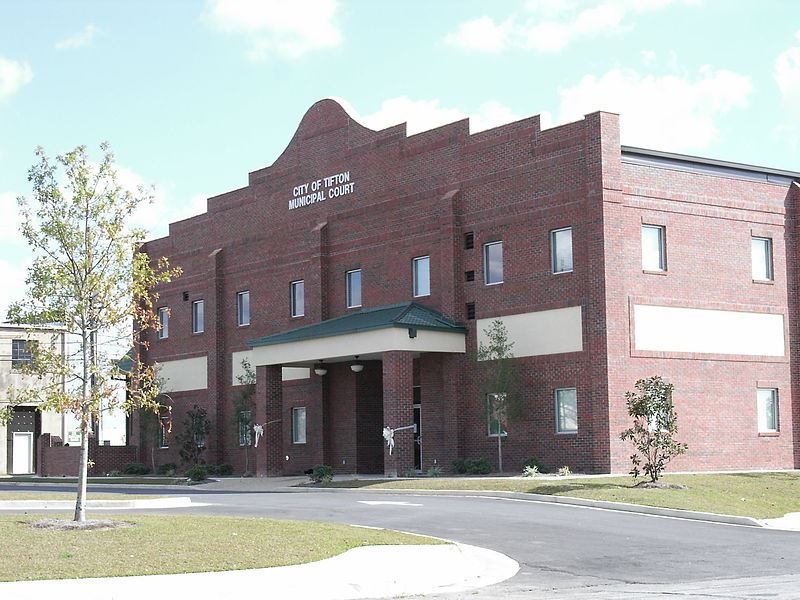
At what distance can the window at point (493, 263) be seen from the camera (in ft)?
121

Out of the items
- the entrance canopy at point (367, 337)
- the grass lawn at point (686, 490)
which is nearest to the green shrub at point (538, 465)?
the grass lawn at point (686, 490)

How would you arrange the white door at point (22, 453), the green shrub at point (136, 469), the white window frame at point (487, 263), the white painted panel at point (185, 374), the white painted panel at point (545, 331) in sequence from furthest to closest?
the white door at point (22, 453)
the green shrub at point (136, 469)
the white painted panel at point (185, 374)
the white window frame at point (487, 263)
the white painted panel at point (545, 331)

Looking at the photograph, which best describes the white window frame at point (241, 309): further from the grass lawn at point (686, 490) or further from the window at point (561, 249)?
the window at point (561, 249)

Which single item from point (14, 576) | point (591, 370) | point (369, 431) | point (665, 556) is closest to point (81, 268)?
point (14, 576)

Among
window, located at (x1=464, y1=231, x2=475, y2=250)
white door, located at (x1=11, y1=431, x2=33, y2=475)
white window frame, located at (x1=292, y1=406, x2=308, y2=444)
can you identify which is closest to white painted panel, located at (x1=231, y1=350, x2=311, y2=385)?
white window frame, located at (x1=292, y1=406, x2=308, y2=444)

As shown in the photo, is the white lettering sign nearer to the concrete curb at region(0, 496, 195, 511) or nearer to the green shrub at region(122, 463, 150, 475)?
the green shrub at region(122, 463, 150, 475)

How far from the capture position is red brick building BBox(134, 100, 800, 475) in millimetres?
33938

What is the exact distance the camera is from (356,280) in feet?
140

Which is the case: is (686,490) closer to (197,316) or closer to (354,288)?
(354,288)

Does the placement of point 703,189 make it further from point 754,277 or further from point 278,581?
point 278,581

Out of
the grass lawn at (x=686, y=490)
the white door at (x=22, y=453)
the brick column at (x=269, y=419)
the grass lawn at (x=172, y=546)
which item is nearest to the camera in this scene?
the grass lawn at (x=172, y=546)

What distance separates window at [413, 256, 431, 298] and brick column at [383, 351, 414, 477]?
3920 mm

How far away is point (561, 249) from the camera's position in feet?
115

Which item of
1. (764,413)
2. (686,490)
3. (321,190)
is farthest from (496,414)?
(321,190)
